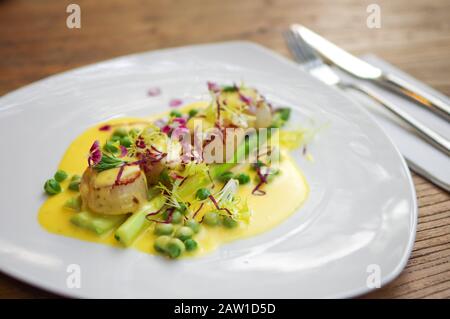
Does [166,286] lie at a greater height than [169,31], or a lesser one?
lesser

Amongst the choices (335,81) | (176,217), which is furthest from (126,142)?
(335,81)

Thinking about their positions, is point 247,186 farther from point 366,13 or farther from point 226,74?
point 366,13

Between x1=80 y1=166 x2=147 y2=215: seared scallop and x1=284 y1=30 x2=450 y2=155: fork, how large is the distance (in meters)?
1.95

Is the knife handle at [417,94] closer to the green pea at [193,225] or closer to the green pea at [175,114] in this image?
the green pea at [175,114]

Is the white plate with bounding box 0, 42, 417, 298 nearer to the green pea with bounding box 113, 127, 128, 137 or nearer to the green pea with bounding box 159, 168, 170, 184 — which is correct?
the green pea with bounding box 113, 127, 128, 137

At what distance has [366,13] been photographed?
240 inches

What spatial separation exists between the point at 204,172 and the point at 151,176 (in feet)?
1.10

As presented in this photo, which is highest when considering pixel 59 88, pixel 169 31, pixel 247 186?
pixel 169 31

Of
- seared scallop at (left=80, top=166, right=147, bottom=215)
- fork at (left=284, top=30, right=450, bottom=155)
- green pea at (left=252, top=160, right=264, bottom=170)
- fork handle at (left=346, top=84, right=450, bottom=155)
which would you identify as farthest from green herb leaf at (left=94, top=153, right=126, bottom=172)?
fork handle at (left=346, top=84, right=450, bottom=155)

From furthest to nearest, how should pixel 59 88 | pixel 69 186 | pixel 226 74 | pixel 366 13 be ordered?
pixel 366 13
pixel 226 74
pixel 59 88
pixel 69 186

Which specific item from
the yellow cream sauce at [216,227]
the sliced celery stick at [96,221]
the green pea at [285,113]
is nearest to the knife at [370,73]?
the green pea at [285,113]

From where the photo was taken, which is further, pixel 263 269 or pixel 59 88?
pixel 59 88

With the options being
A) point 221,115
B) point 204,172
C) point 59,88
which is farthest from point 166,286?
point 59,88

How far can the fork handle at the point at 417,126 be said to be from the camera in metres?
3.83
